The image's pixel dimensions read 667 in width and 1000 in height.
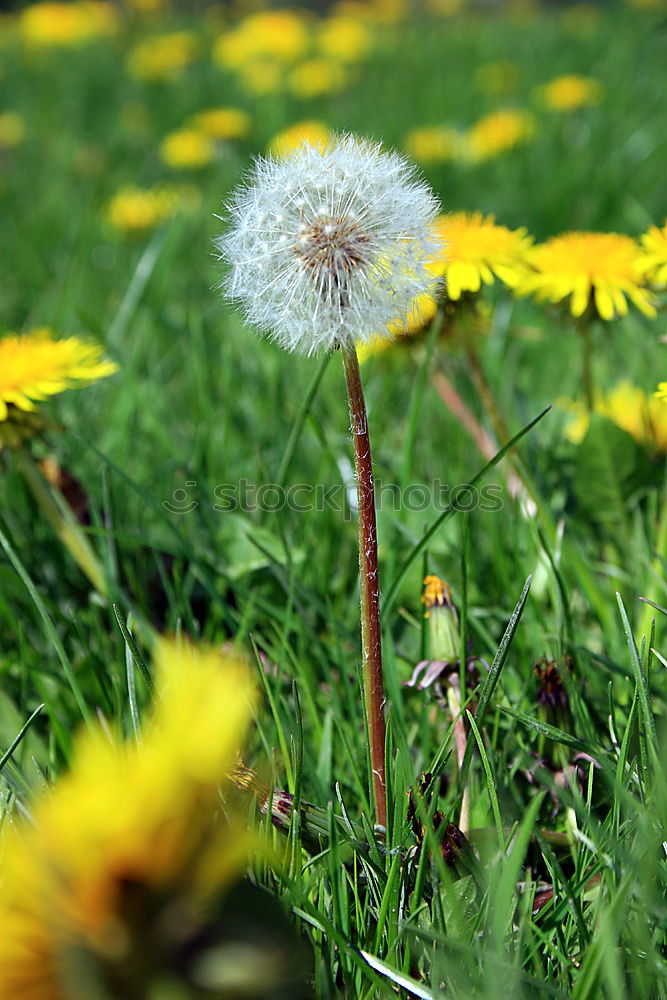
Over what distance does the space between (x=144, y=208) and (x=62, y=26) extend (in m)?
3.74

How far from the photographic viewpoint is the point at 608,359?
1858mm

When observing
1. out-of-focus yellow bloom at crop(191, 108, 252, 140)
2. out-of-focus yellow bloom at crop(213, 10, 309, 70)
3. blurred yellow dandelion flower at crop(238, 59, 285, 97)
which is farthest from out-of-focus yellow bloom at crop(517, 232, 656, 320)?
out-of-focus yellow bloom at crop(213, 10, 309, 70)

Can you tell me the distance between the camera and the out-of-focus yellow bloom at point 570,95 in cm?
319

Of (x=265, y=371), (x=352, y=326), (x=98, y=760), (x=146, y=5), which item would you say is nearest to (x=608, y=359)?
(x=265, y=371)

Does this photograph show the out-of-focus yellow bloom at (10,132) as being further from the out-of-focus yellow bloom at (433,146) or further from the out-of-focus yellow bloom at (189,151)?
the out-of-focus yellow bloom at (433,146)

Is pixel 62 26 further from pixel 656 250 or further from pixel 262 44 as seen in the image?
pixel 656 250

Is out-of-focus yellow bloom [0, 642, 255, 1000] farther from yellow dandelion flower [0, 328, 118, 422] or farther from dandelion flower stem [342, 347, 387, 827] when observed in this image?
yellow dandelion flower [0, 328, 118, 422]

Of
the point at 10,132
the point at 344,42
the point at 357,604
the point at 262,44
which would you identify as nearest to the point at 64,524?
the point at 357,604

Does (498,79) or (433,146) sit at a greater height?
(498,79)

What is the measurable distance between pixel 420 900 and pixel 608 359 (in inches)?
56.8

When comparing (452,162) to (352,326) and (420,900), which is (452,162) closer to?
(352,326)

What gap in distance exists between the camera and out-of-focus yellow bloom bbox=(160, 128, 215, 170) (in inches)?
115

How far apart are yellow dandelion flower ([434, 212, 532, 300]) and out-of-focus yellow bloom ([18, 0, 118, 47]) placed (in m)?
4.82

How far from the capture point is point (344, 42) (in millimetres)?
4863
